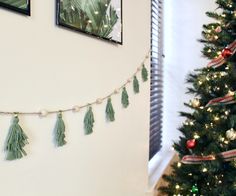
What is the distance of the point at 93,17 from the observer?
1.32 m

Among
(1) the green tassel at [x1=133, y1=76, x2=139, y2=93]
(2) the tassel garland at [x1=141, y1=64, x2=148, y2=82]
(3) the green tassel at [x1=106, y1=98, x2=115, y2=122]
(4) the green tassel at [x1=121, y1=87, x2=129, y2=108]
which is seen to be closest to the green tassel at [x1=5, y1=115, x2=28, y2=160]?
(3) the green tassel at [x1=106, y1=98, x2=115, y2=122]

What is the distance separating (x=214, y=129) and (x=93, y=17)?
104 centimetres

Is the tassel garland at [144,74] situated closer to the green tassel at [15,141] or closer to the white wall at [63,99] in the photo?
the white wall at [63,99]

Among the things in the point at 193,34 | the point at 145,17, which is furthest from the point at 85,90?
the point at 193,34

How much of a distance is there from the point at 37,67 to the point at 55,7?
230 millimetres

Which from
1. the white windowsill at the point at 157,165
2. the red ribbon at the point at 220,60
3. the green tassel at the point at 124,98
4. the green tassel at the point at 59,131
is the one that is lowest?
the white windowsill at the point at 157,165

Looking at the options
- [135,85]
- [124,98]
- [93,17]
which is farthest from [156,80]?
[93,17]

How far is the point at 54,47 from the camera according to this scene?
1063 mm

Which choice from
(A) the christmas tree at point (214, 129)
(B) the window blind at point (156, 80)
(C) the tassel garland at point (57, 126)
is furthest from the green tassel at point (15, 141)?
(B) the window blind at point (156, 80)

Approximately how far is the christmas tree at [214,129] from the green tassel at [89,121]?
0.91 m

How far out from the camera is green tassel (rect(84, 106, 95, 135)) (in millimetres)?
1254

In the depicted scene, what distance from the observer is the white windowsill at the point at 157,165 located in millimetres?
2223

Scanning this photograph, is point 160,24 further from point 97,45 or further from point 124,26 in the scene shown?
point 97,45

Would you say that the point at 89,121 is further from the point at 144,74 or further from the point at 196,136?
the point at 196,136
